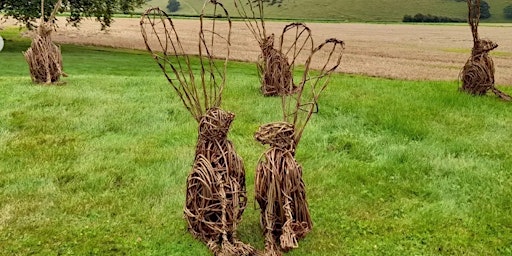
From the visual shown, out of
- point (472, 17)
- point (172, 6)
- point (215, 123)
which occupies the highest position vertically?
point (172, 6)

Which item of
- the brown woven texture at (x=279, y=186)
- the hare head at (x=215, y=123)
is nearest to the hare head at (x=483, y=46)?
the brown woven texture at (x=279, y=186)

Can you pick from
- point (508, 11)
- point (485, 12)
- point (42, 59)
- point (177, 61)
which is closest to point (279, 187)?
point (177, 61)

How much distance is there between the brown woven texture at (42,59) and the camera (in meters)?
13.3

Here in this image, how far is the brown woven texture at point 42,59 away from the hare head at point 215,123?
9.09 metres

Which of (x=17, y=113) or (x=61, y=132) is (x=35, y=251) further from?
(x=17, y=113)

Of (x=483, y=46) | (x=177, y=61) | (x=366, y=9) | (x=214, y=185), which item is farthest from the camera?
(x=366, y=9)

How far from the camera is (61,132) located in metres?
9.58

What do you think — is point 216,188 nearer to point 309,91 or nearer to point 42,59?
point 309,91

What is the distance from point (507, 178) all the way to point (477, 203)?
3.84 feet

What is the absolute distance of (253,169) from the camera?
26.2 feet

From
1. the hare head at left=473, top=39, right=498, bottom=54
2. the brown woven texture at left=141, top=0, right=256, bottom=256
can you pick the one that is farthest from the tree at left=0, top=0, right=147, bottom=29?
the brown woven texture at left=141, top=0, right=256, bottom=256

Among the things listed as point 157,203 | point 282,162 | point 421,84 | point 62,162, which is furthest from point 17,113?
point 421,84

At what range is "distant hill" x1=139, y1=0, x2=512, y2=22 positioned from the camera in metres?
105

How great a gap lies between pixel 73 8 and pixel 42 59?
1558 cm
